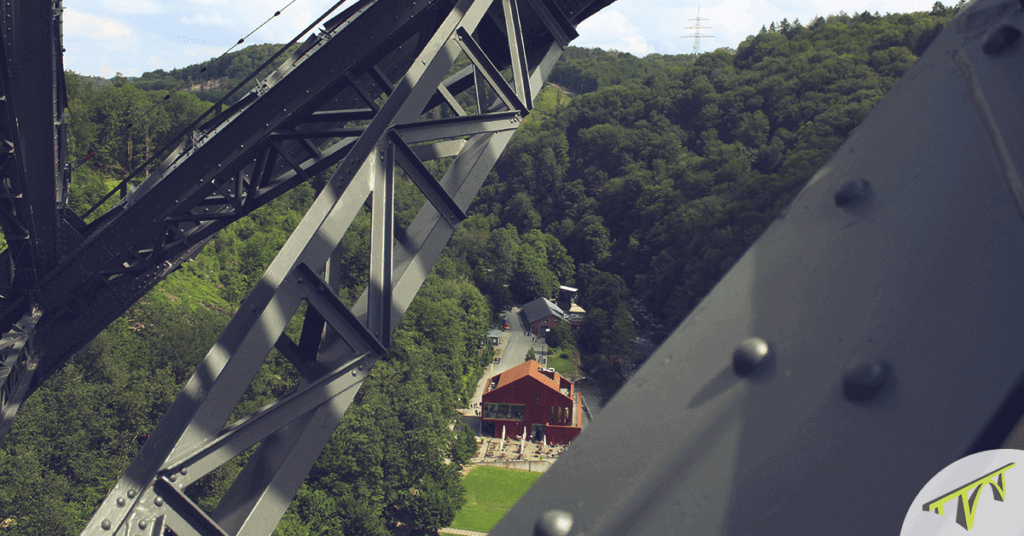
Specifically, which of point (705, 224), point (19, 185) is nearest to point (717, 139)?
point (705, 224)

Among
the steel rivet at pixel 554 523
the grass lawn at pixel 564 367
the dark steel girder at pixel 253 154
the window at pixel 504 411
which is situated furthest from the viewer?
the grass lawn at pixel 564 367

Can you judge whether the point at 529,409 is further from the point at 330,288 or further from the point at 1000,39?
the point at 1000,39

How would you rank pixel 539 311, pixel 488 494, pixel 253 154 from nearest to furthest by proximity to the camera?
pixel 253 154, pixel 488 494, pixel 539 311

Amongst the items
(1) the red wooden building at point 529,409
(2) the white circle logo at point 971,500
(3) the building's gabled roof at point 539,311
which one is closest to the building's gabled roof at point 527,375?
(1) the red wooden building at point 529,409

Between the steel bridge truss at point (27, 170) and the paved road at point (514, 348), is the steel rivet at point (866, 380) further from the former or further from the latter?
the paved road at point (514, 348)

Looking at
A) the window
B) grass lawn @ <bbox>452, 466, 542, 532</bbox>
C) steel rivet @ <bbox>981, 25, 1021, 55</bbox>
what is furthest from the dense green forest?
steel rivet @ <bbox>981, 25, 1021, 55</bbox>

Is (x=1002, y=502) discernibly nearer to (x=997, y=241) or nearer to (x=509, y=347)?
(x=997, y=241)

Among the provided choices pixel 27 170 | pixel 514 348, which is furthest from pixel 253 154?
pixel 514 348
